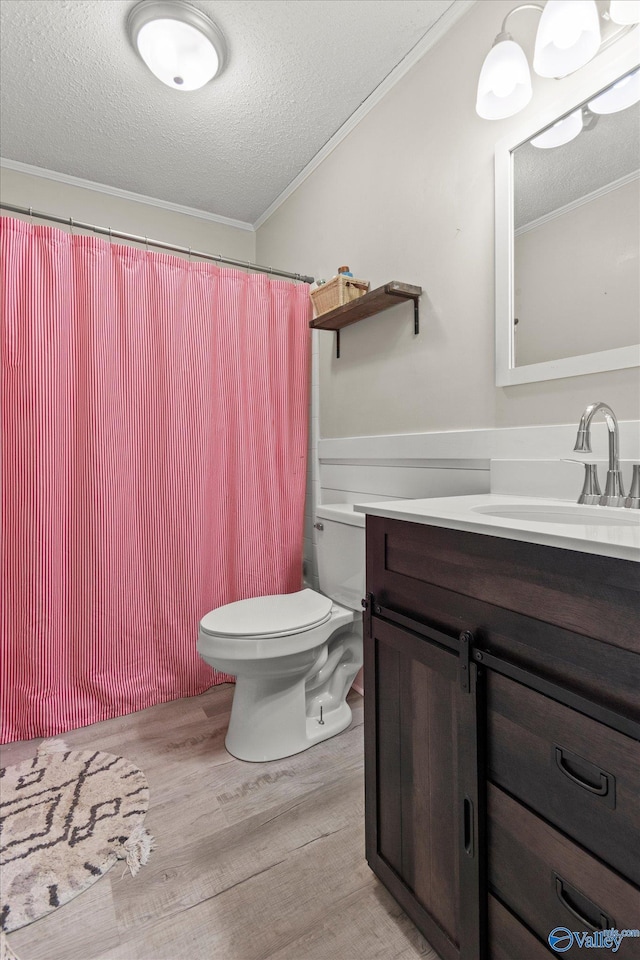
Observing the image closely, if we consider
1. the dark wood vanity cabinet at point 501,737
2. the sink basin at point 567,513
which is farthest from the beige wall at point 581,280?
the dark wood vanity cabinet at point 501,737

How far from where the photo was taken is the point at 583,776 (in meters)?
0.64

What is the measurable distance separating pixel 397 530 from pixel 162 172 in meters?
2.22

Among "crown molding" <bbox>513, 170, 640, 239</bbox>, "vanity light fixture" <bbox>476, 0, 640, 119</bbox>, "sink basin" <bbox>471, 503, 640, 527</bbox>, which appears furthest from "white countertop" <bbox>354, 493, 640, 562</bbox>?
"vanity light fixture" <bbox>476, 0, 640, 119</bbox>

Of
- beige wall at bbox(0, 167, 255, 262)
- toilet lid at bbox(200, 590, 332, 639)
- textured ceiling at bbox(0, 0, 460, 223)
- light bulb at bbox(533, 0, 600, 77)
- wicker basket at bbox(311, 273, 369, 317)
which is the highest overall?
textured ceiling at bbox(0, 0, 460, 223)

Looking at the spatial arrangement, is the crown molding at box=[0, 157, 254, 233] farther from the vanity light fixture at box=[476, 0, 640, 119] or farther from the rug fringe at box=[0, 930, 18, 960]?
the rug fringe at box=[0, 930, 18, 960]

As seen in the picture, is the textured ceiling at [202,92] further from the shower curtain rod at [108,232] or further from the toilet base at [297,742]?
the toilet base at [297,742]

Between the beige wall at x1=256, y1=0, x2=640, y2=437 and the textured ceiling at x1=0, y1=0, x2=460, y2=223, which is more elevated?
the textured ceiling at x1=0, y1=0, x2=460, y2=223

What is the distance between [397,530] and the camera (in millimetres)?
964

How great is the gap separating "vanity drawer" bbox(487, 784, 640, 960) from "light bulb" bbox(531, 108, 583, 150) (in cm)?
144

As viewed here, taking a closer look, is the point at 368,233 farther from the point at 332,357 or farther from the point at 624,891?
the point at 624,891

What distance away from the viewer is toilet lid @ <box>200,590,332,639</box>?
1512 mm

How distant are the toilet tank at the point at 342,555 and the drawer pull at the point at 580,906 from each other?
1030mm

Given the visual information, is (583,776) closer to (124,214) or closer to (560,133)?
(560,133)

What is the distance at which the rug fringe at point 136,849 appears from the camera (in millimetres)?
1188
